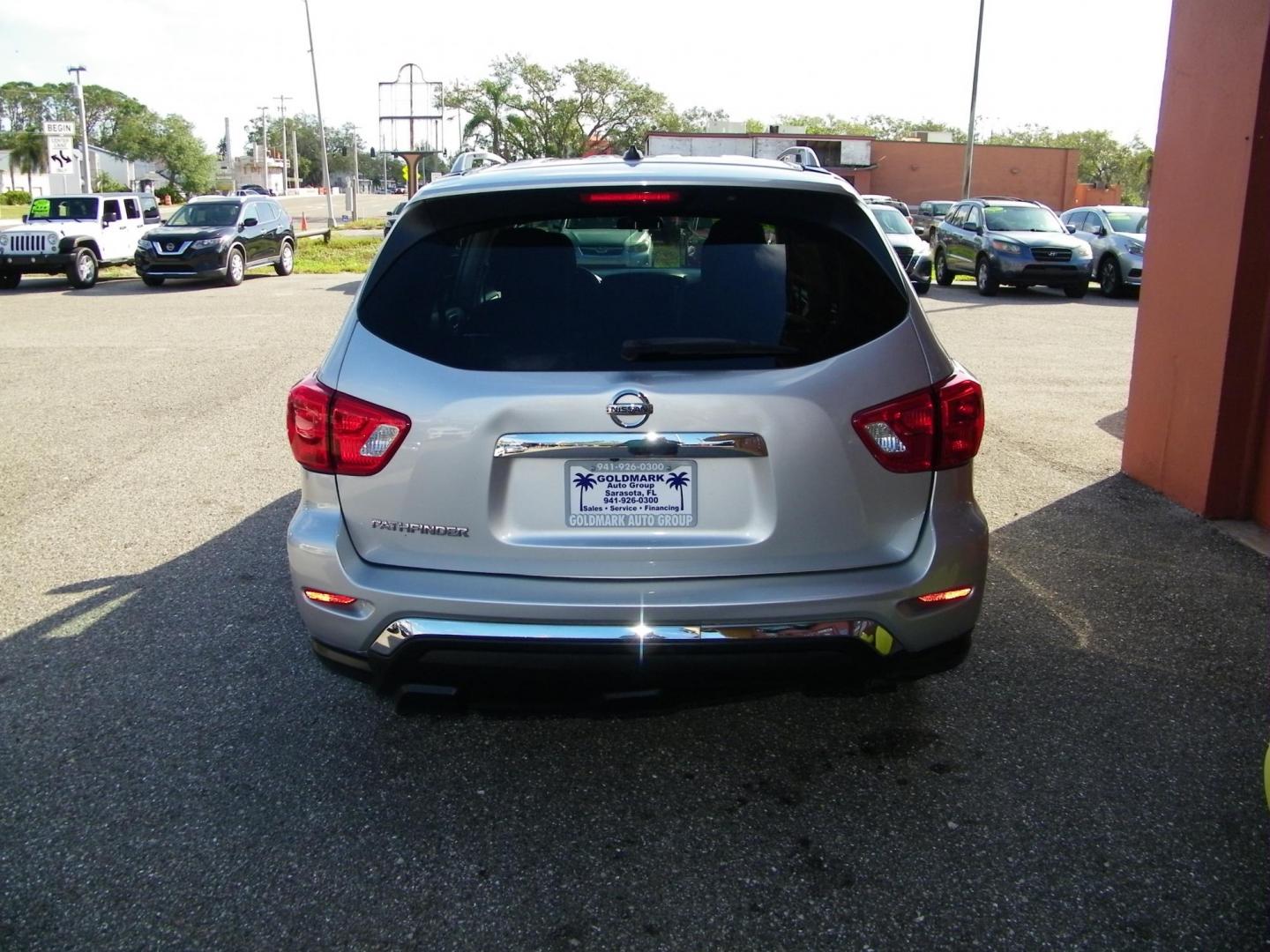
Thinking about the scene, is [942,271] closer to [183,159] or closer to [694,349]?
[694,349]

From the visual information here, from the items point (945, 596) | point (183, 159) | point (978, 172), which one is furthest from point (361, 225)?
point (183, 159)

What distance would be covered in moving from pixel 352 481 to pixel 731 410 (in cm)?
105

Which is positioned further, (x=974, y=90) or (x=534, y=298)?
(x=974, y=90)

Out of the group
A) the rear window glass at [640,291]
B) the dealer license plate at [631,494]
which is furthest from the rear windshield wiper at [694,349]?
the dealer license plate at [631,494]

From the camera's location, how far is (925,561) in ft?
9.68

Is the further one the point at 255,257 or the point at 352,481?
the point at 255,257

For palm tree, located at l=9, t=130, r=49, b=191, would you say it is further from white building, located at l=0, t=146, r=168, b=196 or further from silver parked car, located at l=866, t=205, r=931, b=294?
silver parked car, located at l=866, t=205, r=931, b=294

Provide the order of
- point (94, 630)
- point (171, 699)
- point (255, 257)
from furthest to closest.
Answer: point (255, 257) → point (94, 630) → point (171, 699)

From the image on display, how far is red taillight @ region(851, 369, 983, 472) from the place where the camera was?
9.50 feet

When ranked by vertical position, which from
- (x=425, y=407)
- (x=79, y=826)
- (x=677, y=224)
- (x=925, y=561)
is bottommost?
(x=79, y=826)

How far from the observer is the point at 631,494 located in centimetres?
286

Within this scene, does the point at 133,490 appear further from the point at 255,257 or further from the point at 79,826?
the point at 255,257

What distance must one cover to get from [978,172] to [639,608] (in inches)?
2547

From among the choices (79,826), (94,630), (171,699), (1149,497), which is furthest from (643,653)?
(1149,497)
